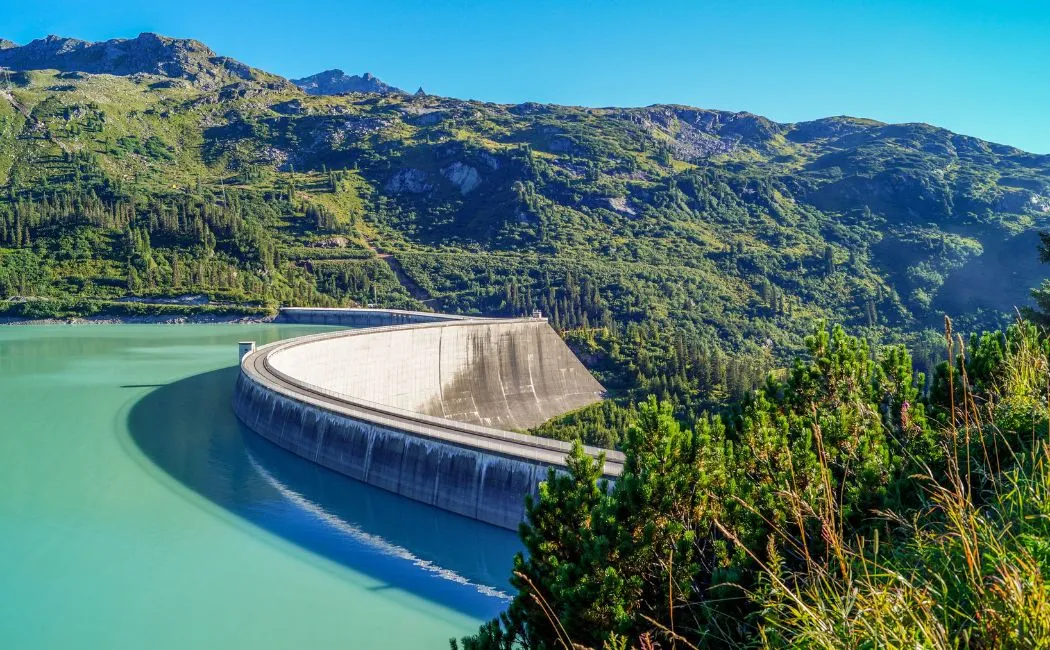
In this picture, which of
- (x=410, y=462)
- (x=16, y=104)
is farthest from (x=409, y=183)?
(x=410, y=462)

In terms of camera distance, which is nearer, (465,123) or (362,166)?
(362,166)

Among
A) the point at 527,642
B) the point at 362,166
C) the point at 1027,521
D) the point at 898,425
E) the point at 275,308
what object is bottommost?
the point at 275,308

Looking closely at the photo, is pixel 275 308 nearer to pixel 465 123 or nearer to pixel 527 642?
pixel 527 642

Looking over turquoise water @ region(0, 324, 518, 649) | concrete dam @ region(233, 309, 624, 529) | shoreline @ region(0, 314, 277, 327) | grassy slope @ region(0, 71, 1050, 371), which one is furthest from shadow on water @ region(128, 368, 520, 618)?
grassy slope @ region(0, 71, 1050, 371)

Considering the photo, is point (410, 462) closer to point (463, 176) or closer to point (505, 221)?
point (505, 221)

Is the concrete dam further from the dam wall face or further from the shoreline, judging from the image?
the shoreline

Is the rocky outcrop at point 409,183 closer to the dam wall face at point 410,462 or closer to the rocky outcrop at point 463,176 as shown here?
the rocky outcrop at point 463,176

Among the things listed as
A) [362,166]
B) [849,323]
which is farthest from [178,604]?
[362,166]
